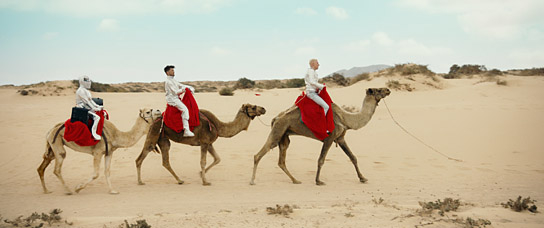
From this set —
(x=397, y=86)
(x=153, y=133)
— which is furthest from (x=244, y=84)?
(x=153, y=133)

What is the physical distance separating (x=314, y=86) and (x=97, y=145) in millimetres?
4840

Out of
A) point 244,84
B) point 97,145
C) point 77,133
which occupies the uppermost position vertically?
point 244,84

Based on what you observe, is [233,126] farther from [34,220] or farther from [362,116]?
[34,220]

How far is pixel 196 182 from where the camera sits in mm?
9133

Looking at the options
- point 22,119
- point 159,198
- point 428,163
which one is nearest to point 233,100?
point 22,119

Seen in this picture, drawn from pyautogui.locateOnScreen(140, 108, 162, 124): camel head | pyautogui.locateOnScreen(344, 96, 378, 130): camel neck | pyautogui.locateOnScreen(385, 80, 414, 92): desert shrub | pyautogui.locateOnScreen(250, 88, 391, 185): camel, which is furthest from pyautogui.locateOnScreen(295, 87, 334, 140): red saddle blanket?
pyautogui.locateOnScreen(385, 80, 414, 92): desert shrub

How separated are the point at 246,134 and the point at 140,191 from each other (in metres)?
7.90

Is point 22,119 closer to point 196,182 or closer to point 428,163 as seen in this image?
point 196,182

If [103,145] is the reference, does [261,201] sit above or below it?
below

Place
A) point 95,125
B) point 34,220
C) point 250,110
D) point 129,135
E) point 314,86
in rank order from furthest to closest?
point 250,110 < point 314,86 < point 129,135 < point 95,125 < point 34,220

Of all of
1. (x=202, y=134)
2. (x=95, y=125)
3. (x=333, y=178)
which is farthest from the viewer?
(x=333, y=178)

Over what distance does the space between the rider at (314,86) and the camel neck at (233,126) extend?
162 centimetres

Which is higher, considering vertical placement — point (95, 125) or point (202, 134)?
point (95, 125)

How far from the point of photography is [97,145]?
7.92 metres
